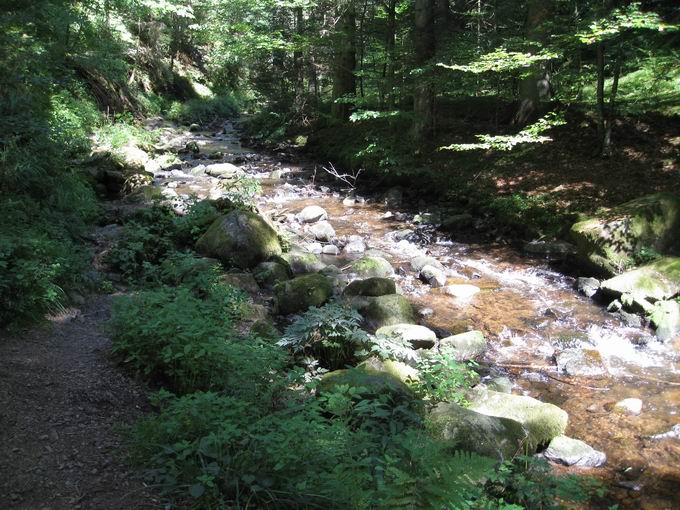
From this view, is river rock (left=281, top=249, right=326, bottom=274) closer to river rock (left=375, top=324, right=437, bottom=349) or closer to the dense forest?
the dense forest

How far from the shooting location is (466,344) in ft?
22.1

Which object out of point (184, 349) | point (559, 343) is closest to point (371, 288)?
point (559, 343)

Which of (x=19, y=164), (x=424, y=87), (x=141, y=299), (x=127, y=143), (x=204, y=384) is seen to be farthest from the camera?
(x=127, y=143)

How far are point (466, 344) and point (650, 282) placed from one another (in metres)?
3.24

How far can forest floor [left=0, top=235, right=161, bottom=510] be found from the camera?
2.92 m

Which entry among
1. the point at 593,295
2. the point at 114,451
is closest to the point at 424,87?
the point at 593,295

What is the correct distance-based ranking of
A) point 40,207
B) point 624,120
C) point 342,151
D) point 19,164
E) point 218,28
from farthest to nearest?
point 218,28 < point 342,151 < point 624,120 < point 40,207 < point 19,164

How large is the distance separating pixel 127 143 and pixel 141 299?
40.6ft

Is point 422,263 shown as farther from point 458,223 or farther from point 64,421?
point 64,421

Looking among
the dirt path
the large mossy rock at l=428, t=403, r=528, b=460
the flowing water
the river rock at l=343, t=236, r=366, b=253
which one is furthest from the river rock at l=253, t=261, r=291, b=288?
the large mossy rock at l=428, t=403, r=528, b=460

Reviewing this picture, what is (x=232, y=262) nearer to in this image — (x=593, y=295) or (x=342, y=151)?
(x=593, y=295)

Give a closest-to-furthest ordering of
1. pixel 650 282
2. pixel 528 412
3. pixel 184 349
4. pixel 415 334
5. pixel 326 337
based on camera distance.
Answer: pixel 184 349 < pixel 528 412 < pixel 326 337 < pixel 415 334 < pixel 650 282

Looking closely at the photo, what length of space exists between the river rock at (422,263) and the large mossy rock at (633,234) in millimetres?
2551

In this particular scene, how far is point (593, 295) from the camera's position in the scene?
8.34 metres
